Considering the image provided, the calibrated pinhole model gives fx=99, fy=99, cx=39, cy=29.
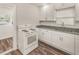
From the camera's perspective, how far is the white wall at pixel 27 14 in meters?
1.09

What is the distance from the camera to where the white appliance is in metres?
1.12

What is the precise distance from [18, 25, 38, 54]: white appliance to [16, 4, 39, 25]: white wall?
0.23ft

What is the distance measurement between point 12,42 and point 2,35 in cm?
14

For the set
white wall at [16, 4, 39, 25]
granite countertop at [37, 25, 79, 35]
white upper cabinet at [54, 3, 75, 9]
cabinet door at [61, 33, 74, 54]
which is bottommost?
cabinet door at [61, 33, 74, 54]

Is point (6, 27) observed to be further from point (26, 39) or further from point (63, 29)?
point (63, 29)

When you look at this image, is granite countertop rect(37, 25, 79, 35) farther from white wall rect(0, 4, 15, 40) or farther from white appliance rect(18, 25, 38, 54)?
white wall rect(0, 4, 15, 40)

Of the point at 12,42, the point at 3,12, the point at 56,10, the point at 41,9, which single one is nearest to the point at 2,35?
the point at 12,42

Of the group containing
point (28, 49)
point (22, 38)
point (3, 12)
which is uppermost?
point (3, 12)

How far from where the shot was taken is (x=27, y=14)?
1.12m

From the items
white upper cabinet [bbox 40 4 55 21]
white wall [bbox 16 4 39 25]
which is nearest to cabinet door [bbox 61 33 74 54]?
white upper cabinet [bbox 40 4 55 21]

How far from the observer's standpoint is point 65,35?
109 cm

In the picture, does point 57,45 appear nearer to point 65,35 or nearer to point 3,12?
point 65,35

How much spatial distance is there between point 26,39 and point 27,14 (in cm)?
29

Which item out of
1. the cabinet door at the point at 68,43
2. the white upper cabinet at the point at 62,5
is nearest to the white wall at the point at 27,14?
the white upper cabinet at the point at 62,5
